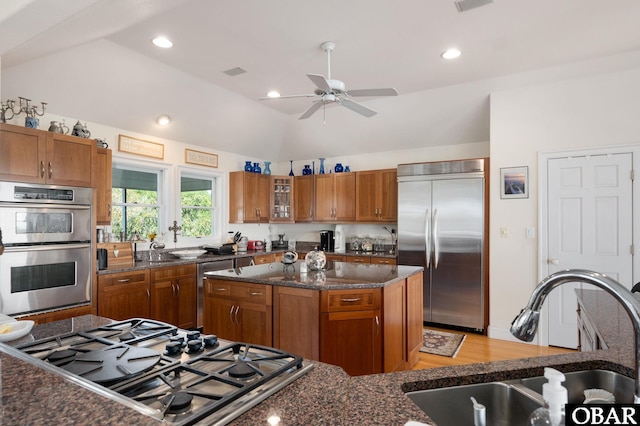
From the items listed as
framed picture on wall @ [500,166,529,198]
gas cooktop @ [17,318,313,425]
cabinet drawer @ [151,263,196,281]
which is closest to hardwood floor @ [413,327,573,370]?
framed picture on wall @ [500,166,529,198]

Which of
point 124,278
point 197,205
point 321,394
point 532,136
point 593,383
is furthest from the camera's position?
point 197,205

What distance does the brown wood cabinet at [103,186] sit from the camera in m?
3.83

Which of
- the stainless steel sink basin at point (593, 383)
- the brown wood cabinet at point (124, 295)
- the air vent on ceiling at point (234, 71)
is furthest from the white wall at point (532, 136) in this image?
the brown wood cabinet at point (124, 295)

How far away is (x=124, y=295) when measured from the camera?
12.3 feet

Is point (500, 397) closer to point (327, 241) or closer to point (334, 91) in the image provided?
point (334, 91)

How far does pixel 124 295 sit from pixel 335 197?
3.48m

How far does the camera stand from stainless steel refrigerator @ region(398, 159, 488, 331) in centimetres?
455

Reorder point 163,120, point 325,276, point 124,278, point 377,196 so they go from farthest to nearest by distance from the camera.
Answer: point 377,196
point 163,120
point 124,278
point 325,276

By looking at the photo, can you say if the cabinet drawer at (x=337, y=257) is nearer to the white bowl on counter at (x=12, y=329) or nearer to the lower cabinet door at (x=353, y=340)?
the lower cabinet door at (x=353, y=340)

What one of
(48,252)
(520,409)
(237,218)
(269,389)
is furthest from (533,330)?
(237,218)

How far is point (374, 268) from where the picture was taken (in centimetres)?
353

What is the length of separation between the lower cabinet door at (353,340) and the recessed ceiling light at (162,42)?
286 centimetres

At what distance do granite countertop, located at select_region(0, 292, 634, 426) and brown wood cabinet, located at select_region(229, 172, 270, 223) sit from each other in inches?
185

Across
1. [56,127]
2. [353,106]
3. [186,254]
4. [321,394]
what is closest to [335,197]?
[186,254]
